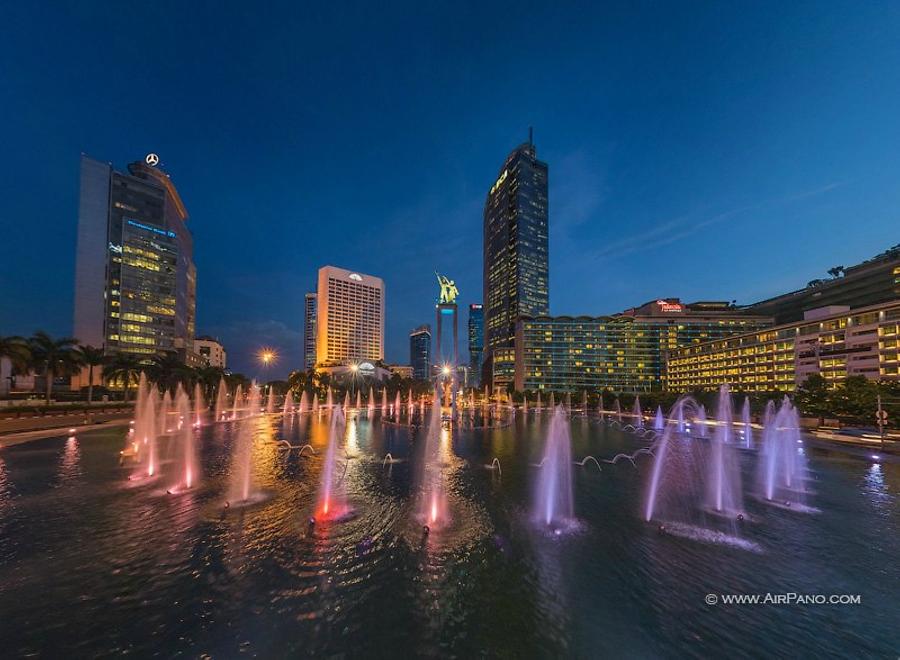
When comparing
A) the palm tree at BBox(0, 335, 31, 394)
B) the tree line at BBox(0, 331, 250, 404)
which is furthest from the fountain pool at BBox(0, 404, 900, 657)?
the tree line at BBox(0, 331, 250, 404)

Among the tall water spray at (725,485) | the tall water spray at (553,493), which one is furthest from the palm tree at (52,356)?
the tall water spray at (725,485)

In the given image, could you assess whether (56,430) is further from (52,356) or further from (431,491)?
(431,491)

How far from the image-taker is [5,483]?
65.6 feet

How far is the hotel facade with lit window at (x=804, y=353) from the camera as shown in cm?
9056

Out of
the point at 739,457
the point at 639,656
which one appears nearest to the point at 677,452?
the point at 739,457

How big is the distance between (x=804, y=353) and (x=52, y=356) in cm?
16784

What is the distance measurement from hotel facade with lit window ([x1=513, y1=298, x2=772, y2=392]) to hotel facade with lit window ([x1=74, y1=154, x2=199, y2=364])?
140 m

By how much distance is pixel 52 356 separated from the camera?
5641cm

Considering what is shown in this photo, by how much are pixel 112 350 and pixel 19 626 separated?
141 meters

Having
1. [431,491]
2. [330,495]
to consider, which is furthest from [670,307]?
[330,495]

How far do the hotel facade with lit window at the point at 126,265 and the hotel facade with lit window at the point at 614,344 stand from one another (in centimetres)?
14050

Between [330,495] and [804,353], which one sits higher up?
[804,353]

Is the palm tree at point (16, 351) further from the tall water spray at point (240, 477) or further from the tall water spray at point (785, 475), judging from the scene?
the tall water spray at point (785, 475)

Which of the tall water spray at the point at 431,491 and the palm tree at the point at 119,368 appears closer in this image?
the tall water spray at the point at 431,491
